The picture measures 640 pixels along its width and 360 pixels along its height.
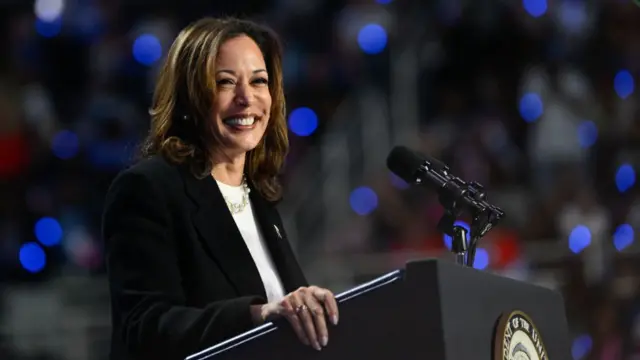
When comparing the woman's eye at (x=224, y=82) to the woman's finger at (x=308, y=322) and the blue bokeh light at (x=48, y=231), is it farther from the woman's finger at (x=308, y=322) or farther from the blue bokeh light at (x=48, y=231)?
the blue bokeh light at (x=48, y=231)

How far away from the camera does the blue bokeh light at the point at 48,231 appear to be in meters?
6.60

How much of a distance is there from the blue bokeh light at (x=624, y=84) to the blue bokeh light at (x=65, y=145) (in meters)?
3.08

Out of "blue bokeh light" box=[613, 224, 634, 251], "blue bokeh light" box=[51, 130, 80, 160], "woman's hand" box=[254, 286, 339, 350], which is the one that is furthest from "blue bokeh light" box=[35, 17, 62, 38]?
"woman's hand" box=[254, 286, 339, 350]

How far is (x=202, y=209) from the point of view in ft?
7.61

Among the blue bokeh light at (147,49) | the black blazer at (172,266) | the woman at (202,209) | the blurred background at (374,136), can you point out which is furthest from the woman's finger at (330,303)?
the blue bokeh light at (147,49)

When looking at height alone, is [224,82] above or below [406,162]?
above

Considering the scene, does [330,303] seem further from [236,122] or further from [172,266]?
[236,122]

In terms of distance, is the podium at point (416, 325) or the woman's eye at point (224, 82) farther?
the woman's eye at point (224, 82)

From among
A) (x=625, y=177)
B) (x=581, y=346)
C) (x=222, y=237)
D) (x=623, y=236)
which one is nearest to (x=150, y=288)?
(x=222, y=237)

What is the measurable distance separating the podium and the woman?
0.25 ft

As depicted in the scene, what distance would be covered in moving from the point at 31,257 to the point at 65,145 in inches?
30.5

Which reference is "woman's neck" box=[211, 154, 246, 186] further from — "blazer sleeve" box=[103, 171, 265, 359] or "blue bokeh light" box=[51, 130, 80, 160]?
"blue bokeh light" box=[51, 130, 80, 160]

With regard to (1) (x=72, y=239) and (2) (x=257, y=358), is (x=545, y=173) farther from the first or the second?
(2) (x=257, y=358)

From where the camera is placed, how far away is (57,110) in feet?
23.8
